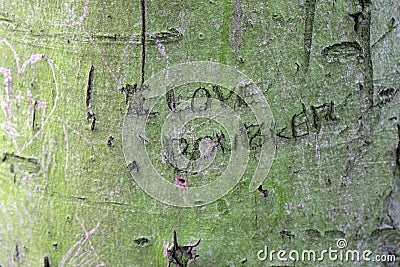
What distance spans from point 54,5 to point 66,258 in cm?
38

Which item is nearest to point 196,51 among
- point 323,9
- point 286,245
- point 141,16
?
point 141,16

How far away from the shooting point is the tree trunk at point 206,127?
2.07ft

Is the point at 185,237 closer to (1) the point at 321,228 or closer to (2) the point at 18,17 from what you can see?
(1) the point at 321,228

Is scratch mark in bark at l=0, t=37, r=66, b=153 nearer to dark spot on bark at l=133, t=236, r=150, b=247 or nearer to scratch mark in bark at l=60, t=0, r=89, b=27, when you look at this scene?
scratch mark in bark at l=60, t=0, r=89, b=27

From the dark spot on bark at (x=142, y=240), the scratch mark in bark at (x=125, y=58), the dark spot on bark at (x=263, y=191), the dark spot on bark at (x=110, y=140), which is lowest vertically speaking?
the dark spot on bark at (x=142, y=240)

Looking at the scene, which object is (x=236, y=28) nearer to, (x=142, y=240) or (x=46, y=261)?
(x=142, y=240)

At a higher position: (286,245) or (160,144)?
(160,144)

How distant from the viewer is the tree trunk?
63 centimetres

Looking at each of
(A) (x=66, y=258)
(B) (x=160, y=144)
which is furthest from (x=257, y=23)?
(A) (x=66, y=258)

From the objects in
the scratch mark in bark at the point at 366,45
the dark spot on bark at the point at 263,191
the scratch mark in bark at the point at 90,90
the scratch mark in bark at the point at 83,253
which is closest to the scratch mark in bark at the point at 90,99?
the scratch mark in bark at the point at 90,90

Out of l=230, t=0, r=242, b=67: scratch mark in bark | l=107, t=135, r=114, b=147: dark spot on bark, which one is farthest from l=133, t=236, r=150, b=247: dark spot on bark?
l=230, t=0, r=242, b=67: scratch mark in bark

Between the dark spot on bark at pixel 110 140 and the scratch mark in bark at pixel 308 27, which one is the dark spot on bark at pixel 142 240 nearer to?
the dark spot on bark at pixel 110 140

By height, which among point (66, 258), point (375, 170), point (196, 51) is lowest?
point (66, 258)

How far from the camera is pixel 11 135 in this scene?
71cm
